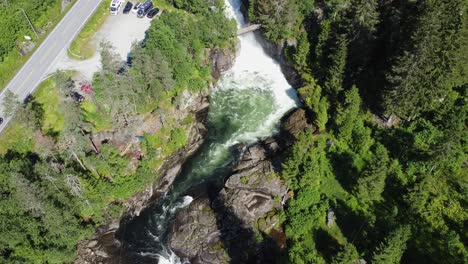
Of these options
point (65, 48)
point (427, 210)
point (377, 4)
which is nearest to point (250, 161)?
point (427, 210)

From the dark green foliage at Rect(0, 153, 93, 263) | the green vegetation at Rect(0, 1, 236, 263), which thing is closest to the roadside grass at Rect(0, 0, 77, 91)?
the green vegetation at Rect(0, 1, 236, 263)

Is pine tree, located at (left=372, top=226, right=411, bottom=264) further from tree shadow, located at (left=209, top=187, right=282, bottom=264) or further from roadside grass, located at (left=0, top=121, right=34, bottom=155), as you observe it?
roadside grass, located at (left=0, top=121, right=34, bottom=155)

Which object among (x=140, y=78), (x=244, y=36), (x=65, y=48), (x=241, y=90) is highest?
(x=65, y=48)

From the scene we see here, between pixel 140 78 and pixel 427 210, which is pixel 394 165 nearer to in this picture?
pixel 427 210

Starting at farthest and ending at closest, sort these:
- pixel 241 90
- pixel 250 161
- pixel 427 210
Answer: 1. pixel 241 90
2. pixel 250 161
3. pixel 427 210

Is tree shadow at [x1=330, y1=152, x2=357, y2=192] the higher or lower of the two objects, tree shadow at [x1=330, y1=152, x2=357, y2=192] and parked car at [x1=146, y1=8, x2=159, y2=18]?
the lower

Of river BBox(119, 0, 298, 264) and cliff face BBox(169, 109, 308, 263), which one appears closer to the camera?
cliff face BBox(169, 109, 308, 263)
